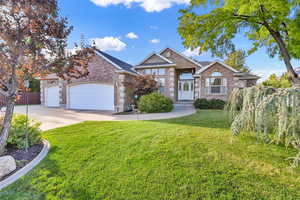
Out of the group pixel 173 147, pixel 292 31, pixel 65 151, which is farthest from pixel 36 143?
pixel 292 31

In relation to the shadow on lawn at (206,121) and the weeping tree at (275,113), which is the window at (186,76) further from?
the weeping tree at (275,113)

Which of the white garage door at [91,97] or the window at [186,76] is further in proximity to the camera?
the window at [186,76]

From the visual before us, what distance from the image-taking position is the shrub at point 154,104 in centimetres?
1082

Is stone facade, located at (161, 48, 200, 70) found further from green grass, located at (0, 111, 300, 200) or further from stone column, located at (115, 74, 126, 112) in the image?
green grass, located at (0, 111, 300, 200)

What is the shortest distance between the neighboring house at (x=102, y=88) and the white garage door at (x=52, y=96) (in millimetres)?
2329

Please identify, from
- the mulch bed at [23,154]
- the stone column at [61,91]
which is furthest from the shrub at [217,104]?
the stone column at [61,91]

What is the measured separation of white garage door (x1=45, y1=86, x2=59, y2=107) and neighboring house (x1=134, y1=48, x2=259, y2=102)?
9.44 meters

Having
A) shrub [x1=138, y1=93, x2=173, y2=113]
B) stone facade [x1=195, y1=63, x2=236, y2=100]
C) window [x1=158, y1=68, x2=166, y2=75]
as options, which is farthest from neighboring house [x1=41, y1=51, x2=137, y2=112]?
stone facade [x1=195, y1=63, x2=236, y2=100]

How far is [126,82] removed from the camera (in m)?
12.1

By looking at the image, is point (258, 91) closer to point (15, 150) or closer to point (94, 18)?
point (15, 150)

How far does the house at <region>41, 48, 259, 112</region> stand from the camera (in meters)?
11.9

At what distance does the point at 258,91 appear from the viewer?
3723 millimetres

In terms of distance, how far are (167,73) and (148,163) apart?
49.0 feet

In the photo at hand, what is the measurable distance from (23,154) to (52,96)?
13.7 meters
